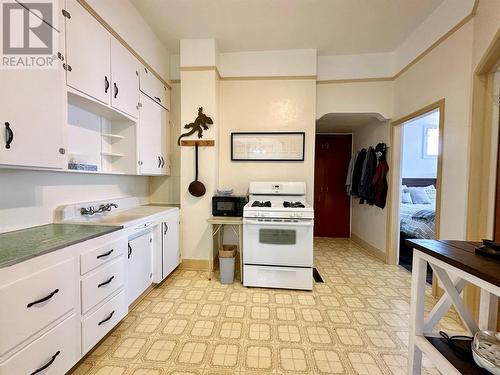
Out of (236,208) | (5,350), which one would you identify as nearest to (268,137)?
(236,208)

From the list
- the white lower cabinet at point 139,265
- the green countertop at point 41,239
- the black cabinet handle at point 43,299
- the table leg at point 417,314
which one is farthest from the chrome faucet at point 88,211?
the table leg at point 417,314

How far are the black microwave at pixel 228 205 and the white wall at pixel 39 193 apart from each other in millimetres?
1179

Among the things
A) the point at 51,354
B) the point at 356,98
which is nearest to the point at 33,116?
the point at 51,354

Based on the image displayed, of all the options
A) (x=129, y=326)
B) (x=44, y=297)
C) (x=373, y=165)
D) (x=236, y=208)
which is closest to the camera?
(x=44, y=297)

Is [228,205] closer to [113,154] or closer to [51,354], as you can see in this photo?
[113,154]

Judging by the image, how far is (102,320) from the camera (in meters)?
1.49

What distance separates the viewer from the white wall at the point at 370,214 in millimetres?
3318

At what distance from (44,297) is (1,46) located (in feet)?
4.29

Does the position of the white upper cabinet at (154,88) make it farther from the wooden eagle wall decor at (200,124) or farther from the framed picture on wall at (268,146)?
the framed picture on wall at (268,146)

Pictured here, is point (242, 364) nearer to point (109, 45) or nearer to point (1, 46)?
point (1, 46)

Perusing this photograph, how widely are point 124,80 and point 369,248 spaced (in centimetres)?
415

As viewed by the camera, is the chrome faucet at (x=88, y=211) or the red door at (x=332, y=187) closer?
the chrome faucet at (x=88, y=211)

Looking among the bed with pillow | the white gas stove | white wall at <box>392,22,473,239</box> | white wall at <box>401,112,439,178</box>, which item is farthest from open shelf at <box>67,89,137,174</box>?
white wall at <box>401,112,439,178</box>

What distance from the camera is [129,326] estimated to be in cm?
181
